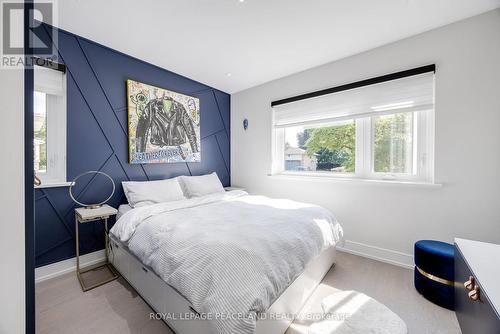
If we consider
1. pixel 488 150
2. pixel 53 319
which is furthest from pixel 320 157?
pixel 53 319

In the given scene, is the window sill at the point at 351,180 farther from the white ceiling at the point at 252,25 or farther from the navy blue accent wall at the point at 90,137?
the navy blue accent wall at the point at 90,137

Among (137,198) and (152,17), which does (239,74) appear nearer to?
(152,17)

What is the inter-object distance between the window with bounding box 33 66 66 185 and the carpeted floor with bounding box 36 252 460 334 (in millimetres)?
1097

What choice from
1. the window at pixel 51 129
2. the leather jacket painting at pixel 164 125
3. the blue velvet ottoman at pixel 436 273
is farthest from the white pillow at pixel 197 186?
the blue velvet ottoman at pixel 436 273

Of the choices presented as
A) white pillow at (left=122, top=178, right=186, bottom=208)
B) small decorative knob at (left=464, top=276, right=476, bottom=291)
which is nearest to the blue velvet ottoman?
small decorative knob at (left=464, top=276, right=476, bottom=291)

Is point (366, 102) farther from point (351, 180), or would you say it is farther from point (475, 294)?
point (475, 294)

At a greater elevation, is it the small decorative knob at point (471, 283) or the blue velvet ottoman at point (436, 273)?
the small decorative knob at point (471, 283)

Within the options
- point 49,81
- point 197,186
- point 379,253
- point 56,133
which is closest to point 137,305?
point 197,186

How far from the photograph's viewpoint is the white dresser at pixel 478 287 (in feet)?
2.78

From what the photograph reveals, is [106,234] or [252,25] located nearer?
[252,25]

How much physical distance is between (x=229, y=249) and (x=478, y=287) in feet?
4.04

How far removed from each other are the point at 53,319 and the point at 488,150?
3.90m

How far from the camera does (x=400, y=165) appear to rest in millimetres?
2447

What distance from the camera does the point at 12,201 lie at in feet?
2.26
